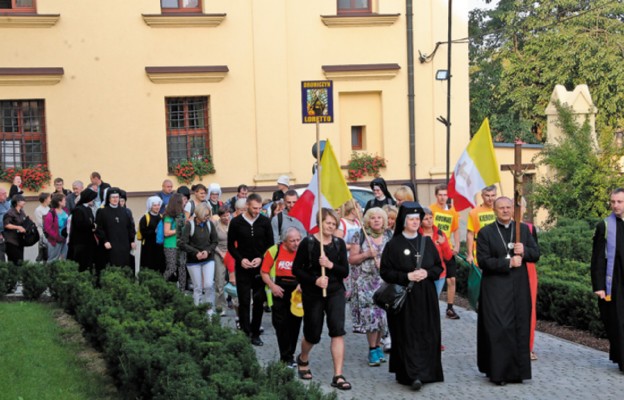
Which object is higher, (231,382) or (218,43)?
(218,43)

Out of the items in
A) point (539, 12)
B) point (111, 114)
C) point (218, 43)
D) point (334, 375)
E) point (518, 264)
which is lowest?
point (334, 375)

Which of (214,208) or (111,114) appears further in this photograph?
(111,114)

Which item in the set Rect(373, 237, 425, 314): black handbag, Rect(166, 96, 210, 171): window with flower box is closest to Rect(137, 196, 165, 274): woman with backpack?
Rect(373, 237, 425, 314): black handbag

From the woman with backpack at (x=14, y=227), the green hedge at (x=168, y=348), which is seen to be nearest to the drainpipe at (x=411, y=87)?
the woman with backpack at (x=14, y=227)

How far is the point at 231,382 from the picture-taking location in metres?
8.02

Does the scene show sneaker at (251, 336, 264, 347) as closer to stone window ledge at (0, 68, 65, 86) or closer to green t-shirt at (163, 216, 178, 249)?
green t-shirt at (163, 216, 178, 249)

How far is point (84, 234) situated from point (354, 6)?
466 inches

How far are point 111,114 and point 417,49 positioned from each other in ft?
24.2

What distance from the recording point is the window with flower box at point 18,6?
24.6 meters

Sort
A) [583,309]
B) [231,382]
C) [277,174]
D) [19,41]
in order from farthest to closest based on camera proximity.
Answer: [277,174], [19,41], [583,309], [231,382]

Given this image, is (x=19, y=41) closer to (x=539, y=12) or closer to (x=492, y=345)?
(x=492, y=345)

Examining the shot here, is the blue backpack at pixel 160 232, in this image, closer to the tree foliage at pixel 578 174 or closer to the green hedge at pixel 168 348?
the green hedge at pixel 168 348

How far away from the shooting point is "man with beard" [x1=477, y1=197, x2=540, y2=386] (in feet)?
35.9

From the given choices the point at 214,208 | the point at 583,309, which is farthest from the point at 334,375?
the point at 214,208
